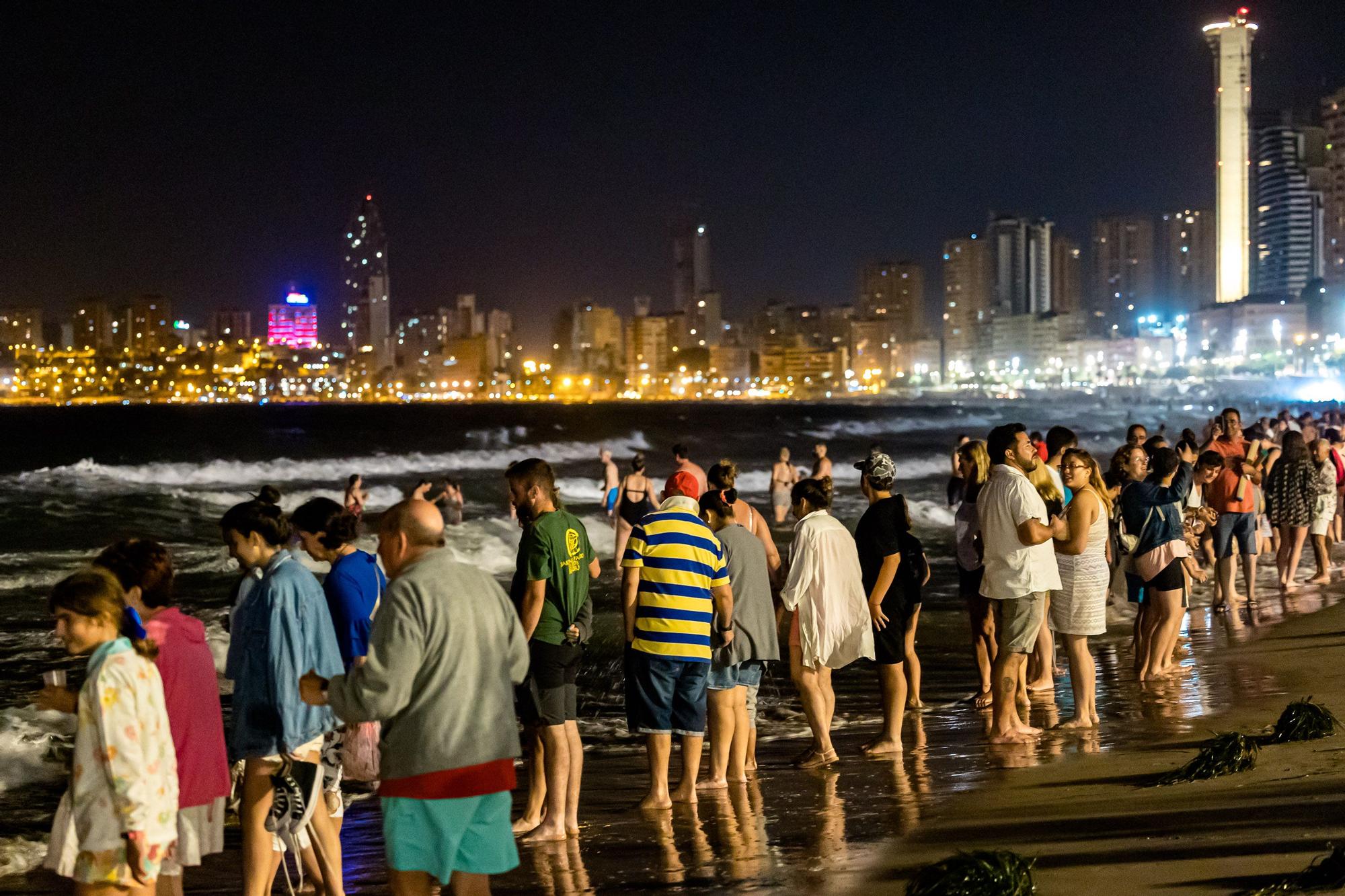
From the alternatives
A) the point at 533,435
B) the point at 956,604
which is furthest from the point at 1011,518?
the point at 533,435

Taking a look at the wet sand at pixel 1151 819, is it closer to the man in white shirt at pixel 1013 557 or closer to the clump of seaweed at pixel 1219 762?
the clump of seaweed at pixel 1219 762

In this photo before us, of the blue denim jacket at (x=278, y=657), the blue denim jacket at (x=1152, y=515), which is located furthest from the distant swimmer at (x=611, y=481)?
the blue denim jacket at (x=278, y=657)

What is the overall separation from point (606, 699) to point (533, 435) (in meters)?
81.4

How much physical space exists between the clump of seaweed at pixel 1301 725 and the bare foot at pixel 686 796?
2.95 m

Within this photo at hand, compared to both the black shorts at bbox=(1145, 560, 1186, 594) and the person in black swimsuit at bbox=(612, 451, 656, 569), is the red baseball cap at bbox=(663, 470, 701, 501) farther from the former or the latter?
the person in black swimsuit at bbox=(612, 451, 656, 569)

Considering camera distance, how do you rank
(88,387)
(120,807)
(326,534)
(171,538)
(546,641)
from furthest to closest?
1. (88,387)
2. (171,538)
3. (546,641)
4. (326,534)
5. (120,807)

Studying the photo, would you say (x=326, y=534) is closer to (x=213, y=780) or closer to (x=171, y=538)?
(x=213, y=780)

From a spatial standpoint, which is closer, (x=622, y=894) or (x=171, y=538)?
(x=622, y=894)

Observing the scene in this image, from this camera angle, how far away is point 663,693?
6887 millimetres

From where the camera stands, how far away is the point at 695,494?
23.4ft

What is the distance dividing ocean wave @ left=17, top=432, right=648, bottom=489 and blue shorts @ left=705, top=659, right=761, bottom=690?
139ft

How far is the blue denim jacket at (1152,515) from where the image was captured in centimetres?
974

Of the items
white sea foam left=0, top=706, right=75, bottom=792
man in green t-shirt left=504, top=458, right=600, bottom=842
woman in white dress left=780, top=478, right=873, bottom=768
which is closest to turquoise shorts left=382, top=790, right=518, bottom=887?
man in green t-shirt left=504, top=458, right=600, bottom=842

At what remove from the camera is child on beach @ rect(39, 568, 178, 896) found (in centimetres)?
Result: 406
